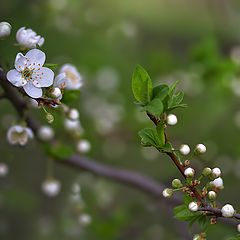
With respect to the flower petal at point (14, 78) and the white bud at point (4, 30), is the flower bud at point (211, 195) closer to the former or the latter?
the flower petal at point (14, 78)

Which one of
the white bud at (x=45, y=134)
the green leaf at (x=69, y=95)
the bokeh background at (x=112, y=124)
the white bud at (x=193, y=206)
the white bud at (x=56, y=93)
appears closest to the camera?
the white bud at (x=193, y=206)

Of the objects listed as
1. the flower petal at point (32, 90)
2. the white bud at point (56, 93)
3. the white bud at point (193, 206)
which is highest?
the flower petal at point (32, 90)

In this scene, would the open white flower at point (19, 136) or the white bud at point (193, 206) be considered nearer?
the white bud at point (193, 206)

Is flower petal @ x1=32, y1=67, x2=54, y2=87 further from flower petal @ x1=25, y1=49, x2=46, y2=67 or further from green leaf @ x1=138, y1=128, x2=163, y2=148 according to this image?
green leaf @ x1=138, y1=128, x2=163, y2=148

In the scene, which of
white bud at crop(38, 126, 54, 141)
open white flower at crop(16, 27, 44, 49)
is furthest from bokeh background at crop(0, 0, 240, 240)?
open white flower at crop(16, 27, 44, 49)

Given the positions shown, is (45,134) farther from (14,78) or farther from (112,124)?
(112,124)

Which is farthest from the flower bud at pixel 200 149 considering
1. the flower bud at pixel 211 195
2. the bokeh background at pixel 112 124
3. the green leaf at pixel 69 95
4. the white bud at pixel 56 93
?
the bokeh background at pixel 112 124
